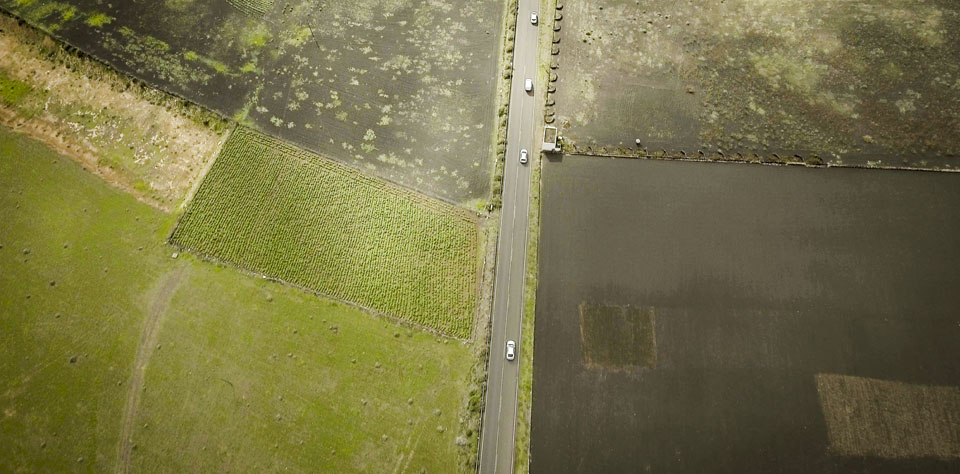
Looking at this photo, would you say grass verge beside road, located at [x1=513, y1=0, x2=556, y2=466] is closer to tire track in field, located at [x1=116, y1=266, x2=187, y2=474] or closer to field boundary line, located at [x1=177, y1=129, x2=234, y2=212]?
field boundary line, located at [x1=177, y1=129, x2=234, y2=212]

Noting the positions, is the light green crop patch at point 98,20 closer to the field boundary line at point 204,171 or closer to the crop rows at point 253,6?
the crop rows at point 253,6

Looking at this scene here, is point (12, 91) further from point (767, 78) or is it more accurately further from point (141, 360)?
point (767, 78)

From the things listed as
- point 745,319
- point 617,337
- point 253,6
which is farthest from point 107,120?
point 745,319

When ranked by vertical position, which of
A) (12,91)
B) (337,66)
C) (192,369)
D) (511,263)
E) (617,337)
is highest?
(337,66)

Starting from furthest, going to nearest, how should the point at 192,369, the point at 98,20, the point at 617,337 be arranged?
the point at 98,20
the point at 192,369
the point at 617,337

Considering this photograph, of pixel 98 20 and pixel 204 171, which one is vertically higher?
pixel 98 20

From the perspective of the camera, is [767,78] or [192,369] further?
[767,78]

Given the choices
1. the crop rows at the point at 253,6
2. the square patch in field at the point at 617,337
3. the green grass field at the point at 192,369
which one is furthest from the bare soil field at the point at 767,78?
the crop rows at the point at 253,6
